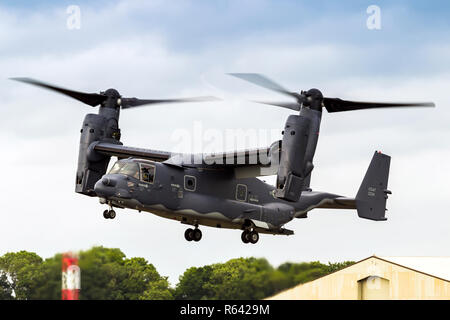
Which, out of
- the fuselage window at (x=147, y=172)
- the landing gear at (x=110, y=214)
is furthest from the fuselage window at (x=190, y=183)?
the landing gear at (x=110, y=214)

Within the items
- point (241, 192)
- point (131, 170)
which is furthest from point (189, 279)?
point (241, 192)

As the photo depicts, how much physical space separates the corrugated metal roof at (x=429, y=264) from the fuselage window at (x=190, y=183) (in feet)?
31.0

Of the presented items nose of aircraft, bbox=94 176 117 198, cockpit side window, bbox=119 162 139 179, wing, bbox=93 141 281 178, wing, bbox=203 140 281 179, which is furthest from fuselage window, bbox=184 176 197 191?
nose of aircraft, bbox=94 176 117 198

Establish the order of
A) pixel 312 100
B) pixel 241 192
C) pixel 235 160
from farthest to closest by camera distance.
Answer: pixel 241 192
pixel 235 160
pixel 312 100

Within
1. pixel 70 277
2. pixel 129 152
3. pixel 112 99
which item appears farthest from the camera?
pixel 112 99

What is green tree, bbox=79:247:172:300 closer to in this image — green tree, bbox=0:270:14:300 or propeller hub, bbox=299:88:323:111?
green tree, bbox=0:270:14:300

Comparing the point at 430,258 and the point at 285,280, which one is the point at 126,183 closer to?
the point at 285,280

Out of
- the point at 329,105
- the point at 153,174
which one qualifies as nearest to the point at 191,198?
the point at 153,174

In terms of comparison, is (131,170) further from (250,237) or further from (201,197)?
(250,237)

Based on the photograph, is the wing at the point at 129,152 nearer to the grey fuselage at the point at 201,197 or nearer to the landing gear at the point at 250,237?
the grey fuselage at the point at 201,197

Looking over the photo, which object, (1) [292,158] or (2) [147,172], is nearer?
(1) [292,158]

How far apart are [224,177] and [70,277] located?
10455 millimetres

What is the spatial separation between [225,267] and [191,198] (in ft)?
12.9

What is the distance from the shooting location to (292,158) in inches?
1352
